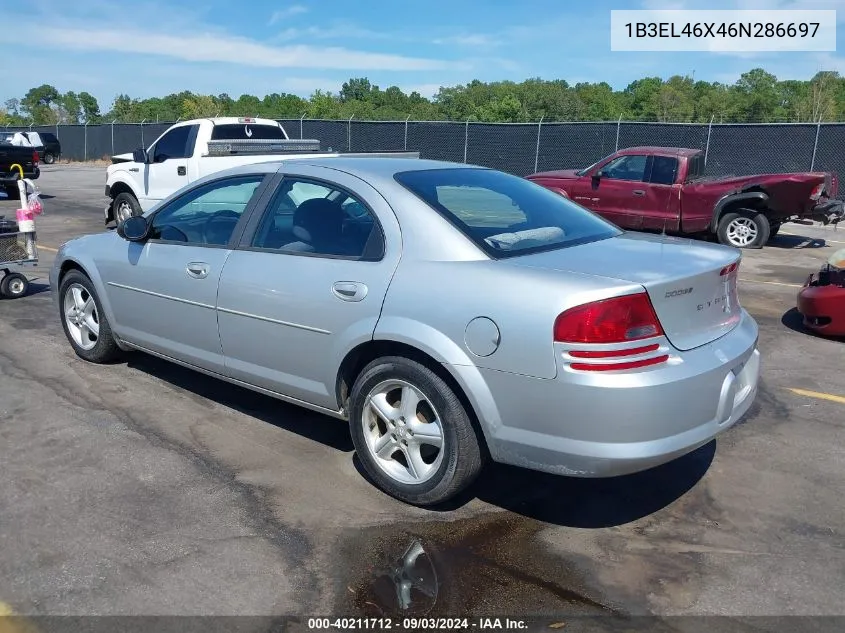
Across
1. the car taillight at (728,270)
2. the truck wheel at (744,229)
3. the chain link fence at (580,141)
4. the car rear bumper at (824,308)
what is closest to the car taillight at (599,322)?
the car taillight at (728,270)

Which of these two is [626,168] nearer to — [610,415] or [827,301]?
[827,301]

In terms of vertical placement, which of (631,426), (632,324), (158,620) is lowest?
(158,620)

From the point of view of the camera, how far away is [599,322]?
10.3 ft

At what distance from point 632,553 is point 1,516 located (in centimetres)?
284

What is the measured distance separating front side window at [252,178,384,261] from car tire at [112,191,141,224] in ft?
31.5

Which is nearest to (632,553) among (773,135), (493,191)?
(493,191)

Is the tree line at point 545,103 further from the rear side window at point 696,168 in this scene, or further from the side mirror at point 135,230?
the side mirror at point 135,230

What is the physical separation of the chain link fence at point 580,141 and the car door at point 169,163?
1170cm

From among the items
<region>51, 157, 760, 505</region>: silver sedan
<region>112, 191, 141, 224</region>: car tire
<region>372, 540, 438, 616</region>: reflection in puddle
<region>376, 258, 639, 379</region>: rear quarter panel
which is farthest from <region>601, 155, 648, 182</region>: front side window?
<region>372, 540, 438, 616</region>: reflection in puddle

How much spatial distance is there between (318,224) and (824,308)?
15.9ft

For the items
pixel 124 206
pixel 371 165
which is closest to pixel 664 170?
pixel 124 206

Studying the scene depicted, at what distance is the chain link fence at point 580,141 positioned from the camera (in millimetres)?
18938

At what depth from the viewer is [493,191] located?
4379 millimetres

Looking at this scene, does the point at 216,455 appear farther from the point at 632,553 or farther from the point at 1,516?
the point at 632,553
